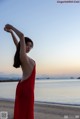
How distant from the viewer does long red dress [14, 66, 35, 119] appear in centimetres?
150

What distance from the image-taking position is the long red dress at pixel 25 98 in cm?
150

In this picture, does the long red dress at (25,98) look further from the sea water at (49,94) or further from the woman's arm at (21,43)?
the sea water at (49,94)

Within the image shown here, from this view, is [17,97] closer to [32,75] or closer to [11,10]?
[32,75]

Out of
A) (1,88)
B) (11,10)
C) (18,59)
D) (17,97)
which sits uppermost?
(11,10)

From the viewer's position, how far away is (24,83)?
59.4 inches

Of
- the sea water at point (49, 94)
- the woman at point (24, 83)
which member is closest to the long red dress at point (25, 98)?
the woman at point (24, 83)

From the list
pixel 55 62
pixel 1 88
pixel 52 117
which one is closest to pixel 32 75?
pixel 52 117

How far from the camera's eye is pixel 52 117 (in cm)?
356

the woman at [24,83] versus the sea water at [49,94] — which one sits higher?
the woman at [24,83]

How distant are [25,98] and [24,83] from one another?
53 mm

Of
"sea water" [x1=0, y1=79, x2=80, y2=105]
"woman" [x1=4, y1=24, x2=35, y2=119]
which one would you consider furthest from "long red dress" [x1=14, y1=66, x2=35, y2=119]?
"sea water" [x1=0, y1=79, x2=80, y2=105]

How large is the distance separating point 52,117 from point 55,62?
1.17 meters

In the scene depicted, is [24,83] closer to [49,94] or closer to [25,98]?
[25,98]

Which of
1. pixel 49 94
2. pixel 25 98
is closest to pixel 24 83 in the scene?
pixel 25 98
